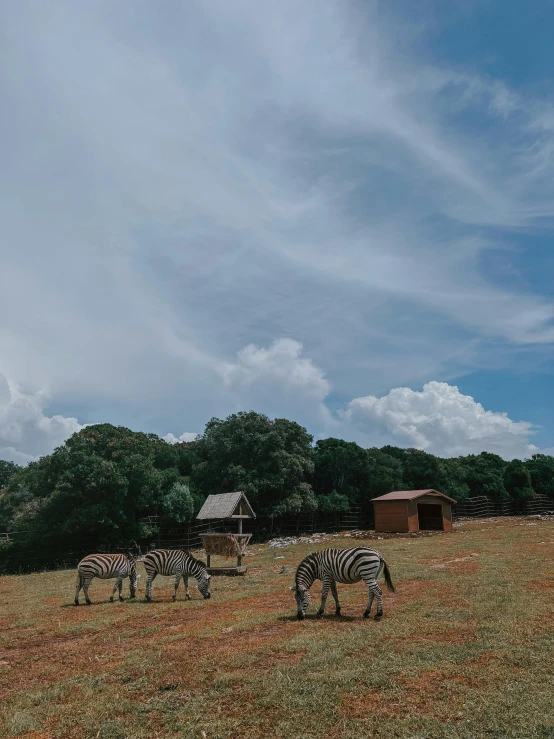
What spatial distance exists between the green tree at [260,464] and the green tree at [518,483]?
36.9m

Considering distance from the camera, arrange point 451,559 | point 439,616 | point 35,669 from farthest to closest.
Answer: point 451,559, point 439,616, point 35,669

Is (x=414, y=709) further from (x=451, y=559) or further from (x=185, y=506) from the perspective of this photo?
(x=185, y=506)

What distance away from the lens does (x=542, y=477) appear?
7738cm

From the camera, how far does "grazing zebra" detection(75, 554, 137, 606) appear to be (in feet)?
60.2

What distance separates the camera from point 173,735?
7.13 metres

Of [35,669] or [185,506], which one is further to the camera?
[185,506]

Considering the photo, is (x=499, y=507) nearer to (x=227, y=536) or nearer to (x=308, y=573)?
(x=227, y=536)

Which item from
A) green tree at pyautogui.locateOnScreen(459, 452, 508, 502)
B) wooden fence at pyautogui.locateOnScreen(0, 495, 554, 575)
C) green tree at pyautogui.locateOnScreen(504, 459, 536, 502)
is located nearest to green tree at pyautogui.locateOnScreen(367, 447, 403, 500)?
wooden fence at pyautogui.locateOnScreen(0, 495, 554, 575)

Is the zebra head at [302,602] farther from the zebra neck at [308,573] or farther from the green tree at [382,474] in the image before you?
the green tree at [382,474]

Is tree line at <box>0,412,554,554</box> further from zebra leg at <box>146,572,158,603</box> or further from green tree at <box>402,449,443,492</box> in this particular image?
zebra leg at <box>146,572,158,603</box>

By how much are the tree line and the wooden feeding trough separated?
39.2ft

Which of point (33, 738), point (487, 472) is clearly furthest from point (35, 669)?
point (487, 472)

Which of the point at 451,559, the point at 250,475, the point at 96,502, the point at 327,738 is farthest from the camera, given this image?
the point at 250,475

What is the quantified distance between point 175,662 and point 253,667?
66.4 inches
